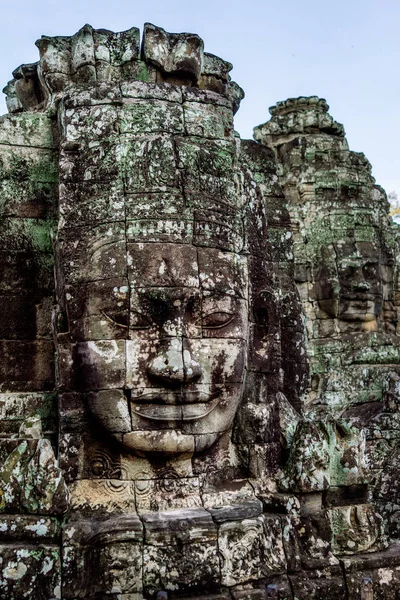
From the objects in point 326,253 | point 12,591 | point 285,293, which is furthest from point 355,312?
point 12,591

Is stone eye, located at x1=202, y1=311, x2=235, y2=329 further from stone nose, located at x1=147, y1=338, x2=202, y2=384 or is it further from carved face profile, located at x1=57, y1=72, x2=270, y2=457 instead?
stone nose, located at x1=147, y1=338, x2=202, y2=384

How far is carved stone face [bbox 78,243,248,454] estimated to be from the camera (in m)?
5.14

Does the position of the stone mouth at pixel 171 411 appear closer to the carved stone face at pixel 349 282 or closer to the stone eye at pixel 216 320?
the stone eye at pixel 216 320

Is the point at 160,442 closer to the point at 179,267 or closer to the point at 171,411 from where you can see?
the point at 171,411

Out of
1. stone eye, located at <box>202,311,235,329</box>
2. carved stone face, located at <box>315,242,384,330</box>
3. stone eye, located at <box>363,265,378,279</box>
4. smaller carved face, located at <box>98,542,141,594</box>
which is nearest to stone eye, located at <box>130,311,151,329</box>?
stone eye, located at <box>202,311,235,329</box>

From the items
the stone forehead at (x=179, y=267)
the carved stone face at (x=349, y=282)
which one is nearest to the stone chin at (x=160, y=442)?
the stone forehead at (x=179, y=267)

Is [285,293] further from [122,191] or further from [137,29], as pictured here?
[137,29]

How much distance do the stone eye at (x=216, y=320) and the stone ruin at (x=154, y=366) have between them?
2cm

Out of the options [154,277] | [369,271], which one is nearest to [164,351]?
[154,277]

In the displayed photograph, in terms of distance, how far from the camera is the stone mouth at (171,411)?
513 cm

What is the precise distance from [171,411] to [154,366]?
0.33 metres

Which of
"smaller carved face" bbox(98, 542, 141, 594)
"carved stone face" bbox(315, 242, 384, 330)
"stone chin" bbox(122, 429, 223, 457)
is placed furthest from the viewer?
"carved stone face" bbox(315, 242, 384, 330)

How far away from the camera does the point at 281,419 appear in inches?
235

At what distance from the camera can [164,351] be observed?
5188mm
